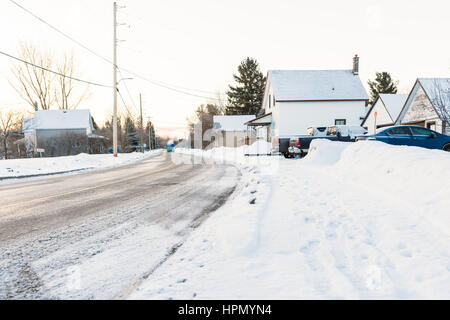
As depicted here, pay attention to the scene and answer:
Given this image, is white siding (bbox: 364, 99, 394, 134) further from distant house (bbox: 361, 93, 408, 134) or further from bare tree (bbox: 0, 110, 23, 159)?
bare tree (bbox: 0, 110, 23, 159)

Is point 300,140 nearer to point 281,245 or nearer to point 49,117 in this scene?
point 281,245

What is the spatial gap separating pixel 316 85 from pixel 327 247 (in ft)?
106

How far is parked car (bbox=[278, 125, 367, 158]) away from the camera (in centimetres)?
1673

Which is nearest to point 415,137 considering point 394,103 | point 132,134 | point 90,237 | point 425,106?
point 425,106

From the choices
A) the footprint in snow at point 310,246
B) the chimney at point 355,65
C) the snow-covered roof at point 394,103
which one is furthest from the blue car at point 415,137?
the chimney at point 355,65

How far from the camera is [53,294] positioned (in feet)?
7.57

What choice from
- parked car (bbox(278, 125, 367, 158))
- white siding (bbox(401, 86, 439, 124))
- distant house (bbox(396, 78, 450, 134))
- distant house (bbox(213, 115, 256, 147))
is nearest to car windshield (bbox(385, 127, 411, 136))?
parked car (bbox(278, 125, 367, 158))

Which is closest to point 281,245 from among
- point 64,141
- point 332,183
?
point 332,183

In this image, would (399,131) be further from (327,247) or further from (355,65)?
(355,65)

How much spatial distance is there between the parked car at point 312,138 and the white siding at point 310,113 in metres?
12.1

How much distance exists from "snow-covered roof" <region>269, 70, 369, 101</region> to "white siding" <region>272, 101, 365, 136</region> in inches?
26.6

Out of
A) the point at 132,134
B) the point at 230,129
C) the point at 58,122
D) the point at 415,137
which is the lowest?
the point at 415,137

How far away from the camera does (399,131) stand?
13688mm

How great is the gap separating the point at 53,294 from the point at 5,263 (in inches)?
44.0
